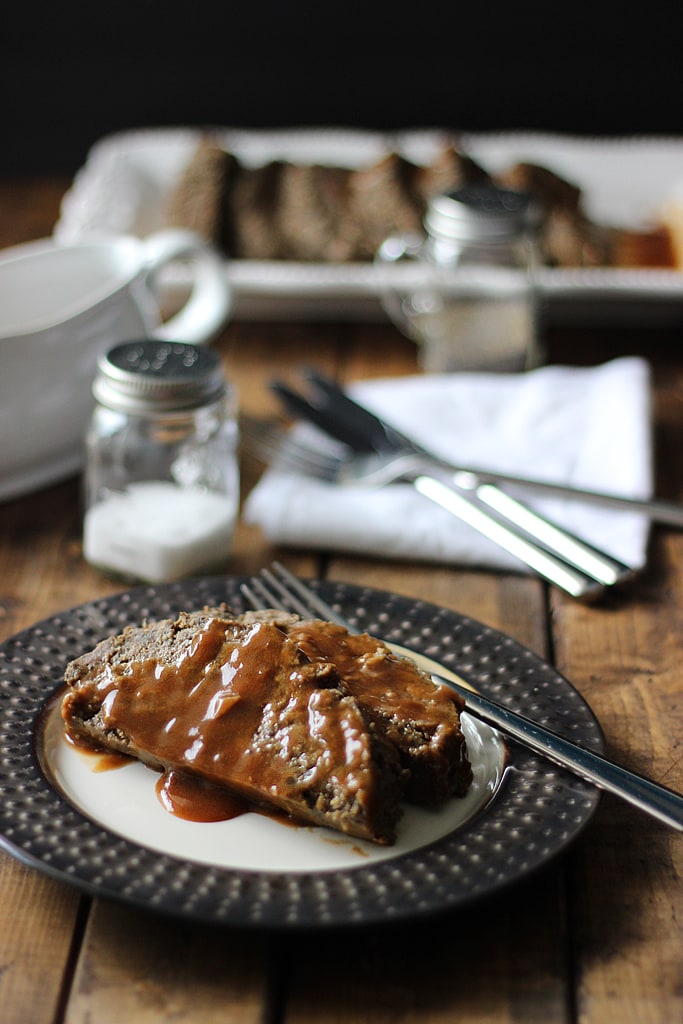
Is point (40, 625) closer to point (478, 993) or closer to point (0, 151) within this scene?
point (478, 993)

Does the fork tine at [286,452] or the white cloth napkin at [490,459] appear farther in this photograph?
the fork tine at [286,452]

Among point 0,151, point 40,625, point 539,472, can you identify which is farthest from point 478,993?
point 0,151

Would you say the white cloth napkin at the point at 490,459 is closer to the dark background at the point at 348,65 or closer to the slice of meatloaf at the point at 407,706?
the slice of meatloaf at the point at 407,706

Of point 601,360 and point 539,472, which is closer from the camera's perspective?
point 539,472

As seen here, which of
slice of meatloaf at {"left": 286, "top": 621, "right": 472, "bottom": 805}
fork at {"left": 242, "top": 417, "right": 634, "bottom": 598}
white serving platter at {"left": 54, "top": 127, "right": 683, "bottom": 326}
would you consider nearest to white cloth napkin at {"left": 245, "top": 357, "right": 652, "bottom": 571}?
fork at {"left": 242, "top": 417, "right": 634, "bottom": 598}

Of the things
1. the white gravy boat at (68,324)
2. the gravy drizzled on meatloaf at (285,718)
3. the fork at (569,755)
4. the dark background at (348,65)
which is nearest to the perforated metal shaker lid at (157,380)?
the white gravy boat at (68,324)
